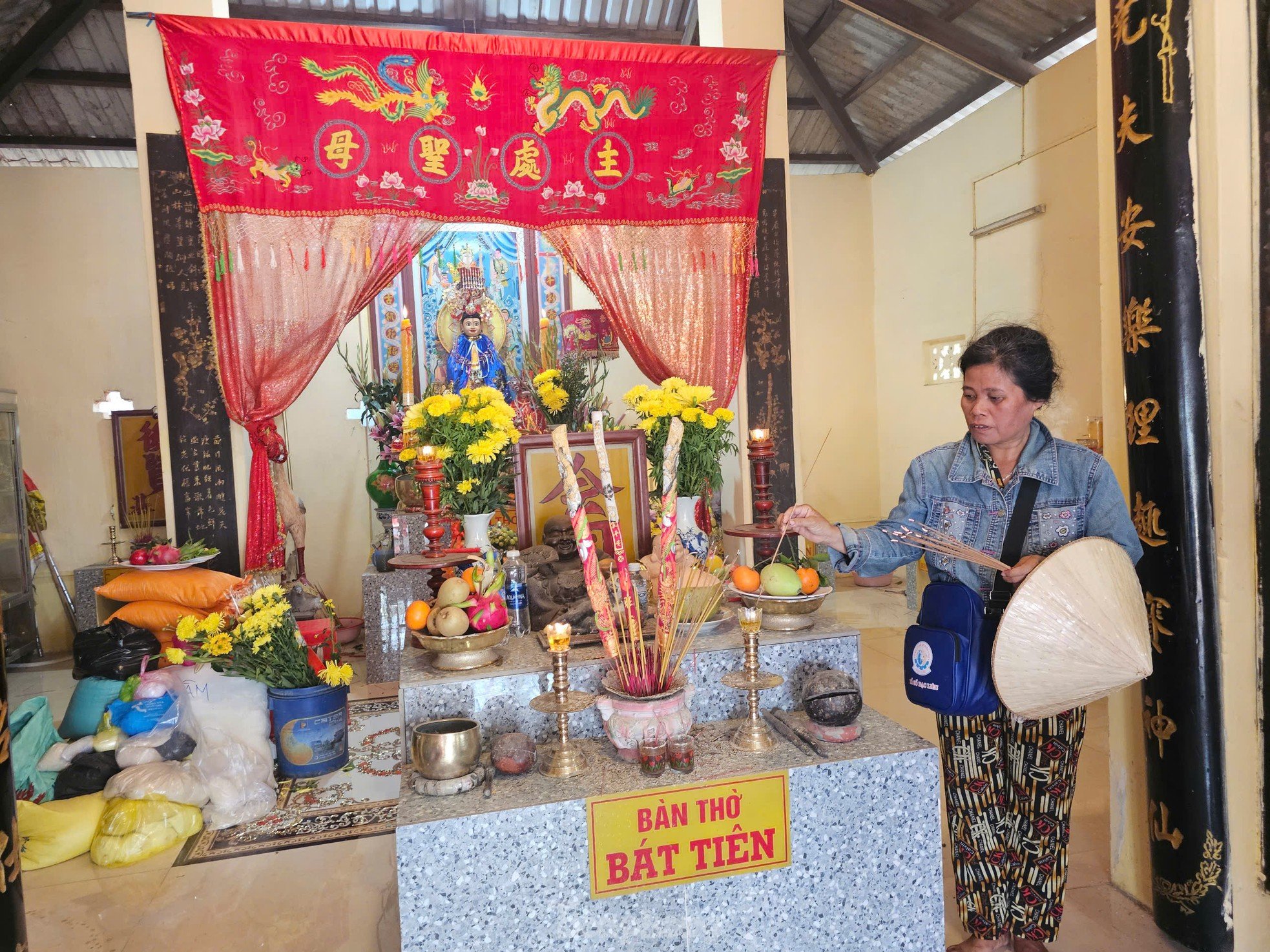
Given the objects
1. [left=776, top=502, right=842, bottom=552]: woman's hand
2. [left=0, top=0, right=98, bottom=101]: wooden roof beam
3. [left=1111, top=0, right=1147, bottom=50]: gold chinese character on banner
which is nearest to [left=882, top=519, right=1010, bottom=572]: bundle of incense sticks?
[left=776, top=502, right=842, bottom=552]: woman's hand

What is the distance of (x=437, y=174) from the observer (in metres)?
4.06

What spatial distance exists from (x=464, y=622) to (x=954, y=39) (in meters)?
5.84

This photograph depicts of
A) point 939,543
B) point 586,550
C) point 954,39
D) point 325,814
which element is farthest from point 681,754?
point 954,39

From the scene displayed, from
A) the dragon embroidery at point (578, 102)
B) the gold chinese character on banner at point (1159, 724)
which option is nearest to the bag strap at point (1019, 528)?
the gold chinese character on banner at point (1159, 724)

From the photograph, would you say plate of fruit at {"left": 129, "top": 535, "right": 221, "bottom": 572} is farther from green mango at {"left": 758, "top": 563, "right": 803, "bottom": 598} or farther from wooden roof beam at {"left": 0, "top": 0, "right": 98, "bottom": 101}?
wooden roof beam at {"left": 0, "top": 0, "right": 98, "bottom": 101}

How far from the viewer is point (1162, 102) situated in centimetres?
206

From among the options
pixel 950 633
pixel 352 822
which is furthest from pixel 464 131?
pixel 950 633

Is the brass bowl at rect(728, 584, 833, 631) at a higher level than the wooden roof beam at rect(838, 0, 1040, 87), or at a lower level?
lower

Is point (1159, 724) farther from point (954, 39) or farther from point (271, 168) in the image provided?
point (954, 39)

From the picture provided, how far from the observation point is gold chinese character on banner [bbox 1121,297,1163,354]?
212 centimetres

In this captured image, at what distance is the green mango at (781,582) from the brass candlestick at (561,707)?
0.58 metres

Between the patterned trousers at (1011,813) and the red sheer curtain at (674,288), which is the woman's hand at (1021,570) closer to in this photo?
the patterned trousers at (1011,813)

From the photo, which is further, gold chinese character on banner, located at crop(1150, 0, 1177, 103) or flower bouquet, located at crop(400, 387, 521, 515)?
flower bouquet, located at crop(400, 387, 521, 515)

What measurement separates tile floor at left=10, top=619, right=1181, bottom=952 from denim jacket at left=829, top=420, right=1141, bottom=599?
3.46 ft
